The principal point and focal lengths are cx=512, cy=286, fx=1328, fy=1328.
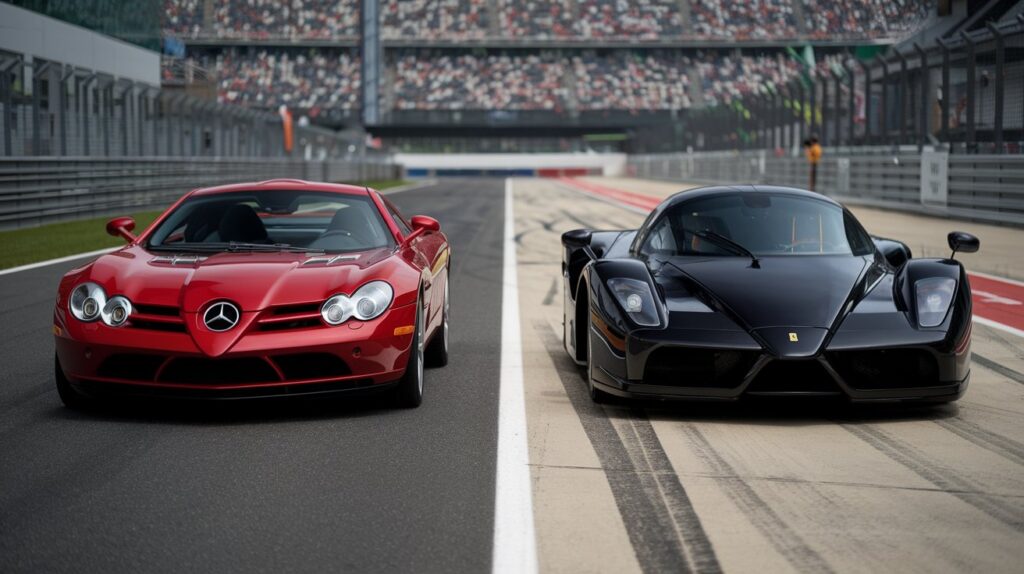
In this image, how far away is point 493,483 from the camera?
4520mm

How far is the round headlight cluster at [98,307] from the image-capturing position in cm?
550

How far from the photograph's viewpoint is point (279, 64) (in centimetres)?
7919

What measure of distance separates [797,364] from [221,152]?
26.8 m

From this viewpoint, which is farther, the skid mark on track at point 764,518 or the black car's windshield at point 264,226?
the black car's windshield at point 264,226

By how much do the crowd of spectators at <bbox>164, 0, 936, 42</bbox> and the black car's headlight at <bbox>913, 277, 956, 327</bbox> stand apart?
7393 cm

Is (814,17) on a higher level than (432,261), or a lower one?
higher

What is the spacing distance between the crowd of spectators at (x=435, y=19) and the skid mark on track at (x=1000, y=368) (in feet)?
240

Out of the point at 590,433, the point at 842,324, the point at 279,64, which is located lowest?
the point at 590,433

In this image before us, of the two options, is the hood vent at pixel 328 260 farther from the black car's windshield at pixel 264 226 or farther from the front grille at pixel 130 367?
the front grille at pixel 130 367

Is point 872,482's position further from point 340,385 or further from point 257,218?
point 257,218

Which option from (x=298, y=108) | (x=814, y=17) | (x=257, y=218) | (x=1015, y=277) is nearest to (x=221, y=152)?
(x=1015, y=277)

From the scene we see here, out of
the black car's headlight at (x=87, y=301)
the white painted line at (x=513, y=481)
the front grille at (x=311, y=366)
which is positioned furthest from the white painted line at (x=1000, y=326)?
the black car's headlight at (x=87, y=301)

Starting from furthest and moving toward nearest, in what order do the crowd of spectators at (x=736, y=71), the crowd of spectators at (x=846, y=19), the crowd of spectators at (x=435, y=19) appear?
the crowd of spectators at (x=435, y=19)
the crowd of spectators at (x=736, y=71)
the crowd of spectators at (x=846, y=19)

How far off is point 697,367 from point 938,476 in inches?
46.5
